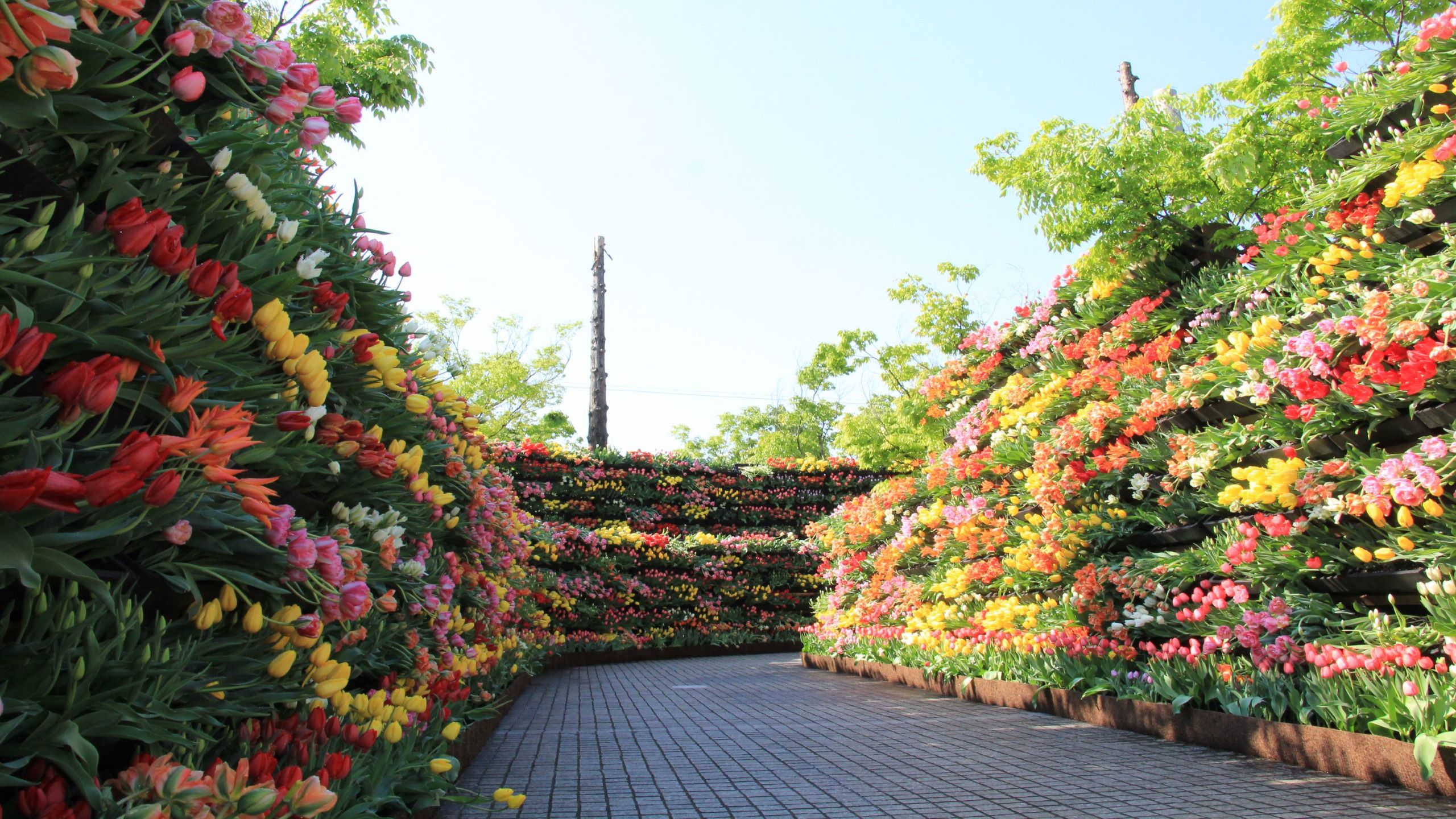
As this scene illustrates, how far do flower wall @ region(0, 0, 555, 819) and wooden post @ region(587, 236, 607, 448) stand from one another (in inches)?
657

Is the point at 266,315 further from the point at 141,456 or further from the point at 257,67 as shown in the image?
the point at 141,456

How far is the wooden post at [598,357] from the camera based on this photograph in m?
19.9

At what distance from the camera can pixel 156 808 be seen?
133 centimetres

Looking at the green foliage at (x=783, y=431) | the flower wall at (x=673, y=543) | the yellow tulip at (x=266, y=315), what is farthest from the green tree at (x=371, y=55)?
the green foliage at (x=783, y=431)

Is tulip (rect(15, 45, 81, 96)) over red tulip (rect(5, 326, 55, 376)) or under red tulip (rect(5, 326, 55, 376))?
over

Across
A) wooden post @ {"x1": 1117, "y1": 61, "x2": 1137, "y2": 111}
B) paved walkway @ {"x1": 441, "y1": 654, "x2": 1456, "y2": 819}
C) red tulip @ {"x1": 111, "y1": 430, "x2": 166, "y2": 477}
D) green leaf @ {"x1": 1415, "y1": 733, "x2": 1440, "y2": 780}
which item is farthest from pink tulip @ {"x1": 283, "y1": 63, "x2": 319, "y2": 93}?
wooden post @ {"x1": 1117, "y1": 61, "x2": 1137, "y2": 111}

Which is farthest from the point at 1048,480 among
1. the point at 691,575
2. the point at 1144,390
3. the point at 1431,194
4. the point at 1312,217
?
the point at 691,575

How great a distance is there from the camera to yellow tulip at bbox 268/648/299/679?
1.90 m

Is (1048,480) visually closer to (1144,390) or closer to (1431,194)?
(1144,390)

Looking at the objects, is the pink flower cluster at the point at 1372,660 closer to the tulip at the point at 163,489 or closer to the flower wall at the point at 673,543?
the tulip at the point at 163,489

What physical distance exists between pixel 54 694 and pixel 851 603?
30.0 ft

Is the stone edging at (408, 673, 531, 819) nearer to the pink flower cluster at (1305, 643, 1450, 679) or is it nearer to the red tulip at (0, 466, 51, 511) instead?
the red tulip at (0, 466, 51, 511)

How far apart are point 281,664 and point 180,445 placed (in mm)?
749

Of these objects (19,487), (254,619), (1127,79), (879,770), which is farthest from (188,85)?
(1127,79)
